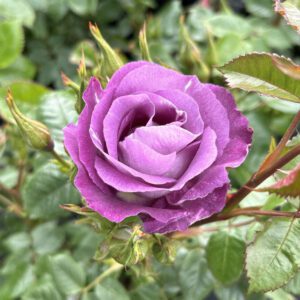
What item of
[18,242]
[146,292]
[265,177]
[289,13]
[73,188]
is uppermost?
[289,13]

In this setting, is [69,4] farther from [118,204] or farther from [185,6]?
[118,204]

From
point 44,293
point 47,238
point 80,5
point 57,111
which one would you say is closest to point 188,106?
point 57,111

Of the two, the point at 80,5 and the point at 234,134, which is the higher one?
the point at 234,134

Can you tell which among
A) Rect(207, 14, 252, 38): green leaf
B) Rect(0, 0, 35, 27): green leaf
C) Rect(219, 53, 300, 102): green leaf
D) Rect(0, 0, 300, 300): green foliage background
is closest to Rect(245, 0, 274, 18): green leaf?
Rect(0, 0, 300, 300): green foliage background

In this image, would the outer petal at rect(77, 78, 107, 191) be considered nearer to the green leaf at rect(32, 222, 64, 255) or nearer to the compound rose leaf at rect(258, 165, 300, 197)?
the compound rose leaf at rect(258, 165, 300, 197)

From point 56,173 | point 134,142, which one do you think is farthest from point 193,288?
point 134,142

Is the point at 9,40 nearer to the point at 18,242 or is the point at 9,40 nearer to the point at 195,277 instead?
the point at 18,242

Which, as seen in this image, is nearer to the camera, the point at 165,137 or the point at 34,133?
the point at 165,137

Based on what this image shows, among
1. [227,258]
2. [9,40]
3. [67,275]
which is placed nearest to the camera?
[227,258]
